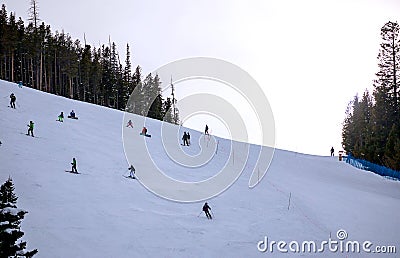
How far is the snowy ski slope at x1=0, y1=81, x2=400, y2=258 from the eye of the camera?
16.4 m

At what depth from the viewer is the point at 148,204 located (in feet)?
69.6

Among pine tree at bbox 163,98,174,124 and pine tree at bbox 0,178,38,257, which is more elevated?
pine tree at bbox 163,98,174,124

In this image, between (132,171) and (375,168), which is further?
(375,168)

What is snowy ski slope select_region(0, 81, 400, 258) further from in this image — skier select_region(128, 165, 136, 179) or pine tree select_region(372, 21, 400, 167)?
pine tree select_region(372, 21, 400, 167)

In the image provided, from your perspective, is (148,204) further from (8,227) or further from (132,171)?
(8,227)

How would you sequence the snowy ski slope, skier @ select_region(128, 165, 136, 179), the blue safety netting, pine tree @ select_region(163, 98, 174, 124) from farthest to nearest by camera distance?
1. pine tree @ select_region(163, 98, 174, 124)
2. the blue safety netting
3. skier @ select_region(128, 165, 136, 179)
4. the snowy ski slope

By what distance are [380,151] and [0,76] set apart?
56.7 meters

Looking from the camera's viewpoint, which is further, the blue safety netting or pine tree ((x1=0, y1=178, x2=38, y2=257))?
the blue safety netting

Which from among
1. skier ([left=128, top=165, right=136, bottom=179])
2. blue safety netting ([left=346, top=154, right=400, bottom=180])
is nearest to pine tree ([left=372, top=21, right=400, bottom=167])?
blue safety netting ([left=346, top=154, right=400, bottom=180])

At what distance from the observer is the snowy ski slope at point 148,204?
646 inches

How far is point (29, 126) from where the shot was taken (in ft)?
91.5

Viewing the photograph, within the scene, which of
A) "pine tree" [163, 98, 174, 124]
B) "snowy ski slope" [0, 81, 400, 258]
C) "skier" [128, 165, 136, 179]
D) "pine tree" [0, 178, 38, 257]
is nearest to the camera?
"pine tree" [0, 178, 38, 257]

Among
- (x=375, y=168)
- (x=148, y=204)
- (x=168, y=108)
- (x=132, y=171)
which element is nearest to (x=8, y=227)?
(x=148, y=204)

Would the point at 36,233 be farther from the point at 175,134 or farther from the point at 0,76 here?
the point at 0,76
